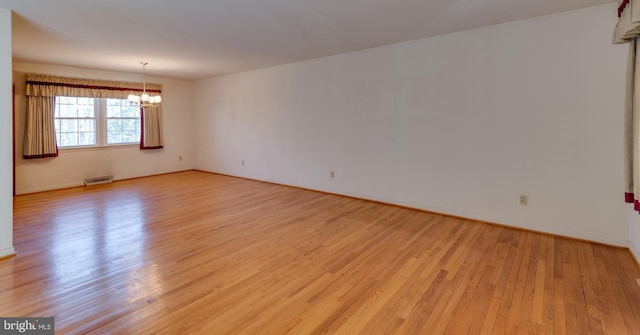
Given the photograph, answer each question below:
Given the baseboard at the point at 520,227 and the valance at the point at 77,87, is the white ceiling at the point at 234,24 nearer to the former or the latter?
the valance at the point at 77,87

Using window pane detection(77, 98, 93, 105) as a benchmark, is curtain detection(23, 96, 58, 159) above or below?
below

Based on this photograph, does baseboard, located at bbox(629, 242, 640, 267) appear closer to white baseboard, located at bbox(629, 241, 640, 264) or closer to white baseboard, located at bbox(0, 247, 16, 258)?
white baseboard, located at bbox(629, 241, 640, 264)

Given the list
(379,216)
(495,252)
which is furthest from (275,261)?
(495,252)

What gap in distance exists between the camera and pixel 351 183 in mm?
5219

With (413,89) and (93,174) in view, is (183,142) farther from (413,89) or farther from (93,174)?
(413,89)

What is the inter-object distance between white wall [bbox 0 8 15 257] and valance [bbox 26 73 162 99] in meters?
3.34

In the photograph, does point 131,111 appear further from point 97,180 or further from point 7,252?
point 7,252

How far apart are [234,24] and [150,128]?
4908 mm

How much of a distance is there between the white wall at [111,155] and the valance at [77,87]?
141 millimetres

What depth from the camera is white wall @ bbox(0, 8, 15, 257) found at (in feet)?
9.29

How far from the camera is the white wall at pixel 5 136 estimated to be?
2.83 metres

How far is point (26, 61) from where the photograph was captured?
5.41 metres

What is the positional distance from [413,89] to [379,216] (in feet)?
6.17

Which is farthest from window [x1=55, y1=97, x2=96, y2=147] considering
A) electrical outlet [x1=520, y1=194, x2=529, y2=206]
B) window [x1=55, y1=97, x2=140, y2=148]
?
electrical outlet [x1=520, y1=194, x2=529, y2=206]
